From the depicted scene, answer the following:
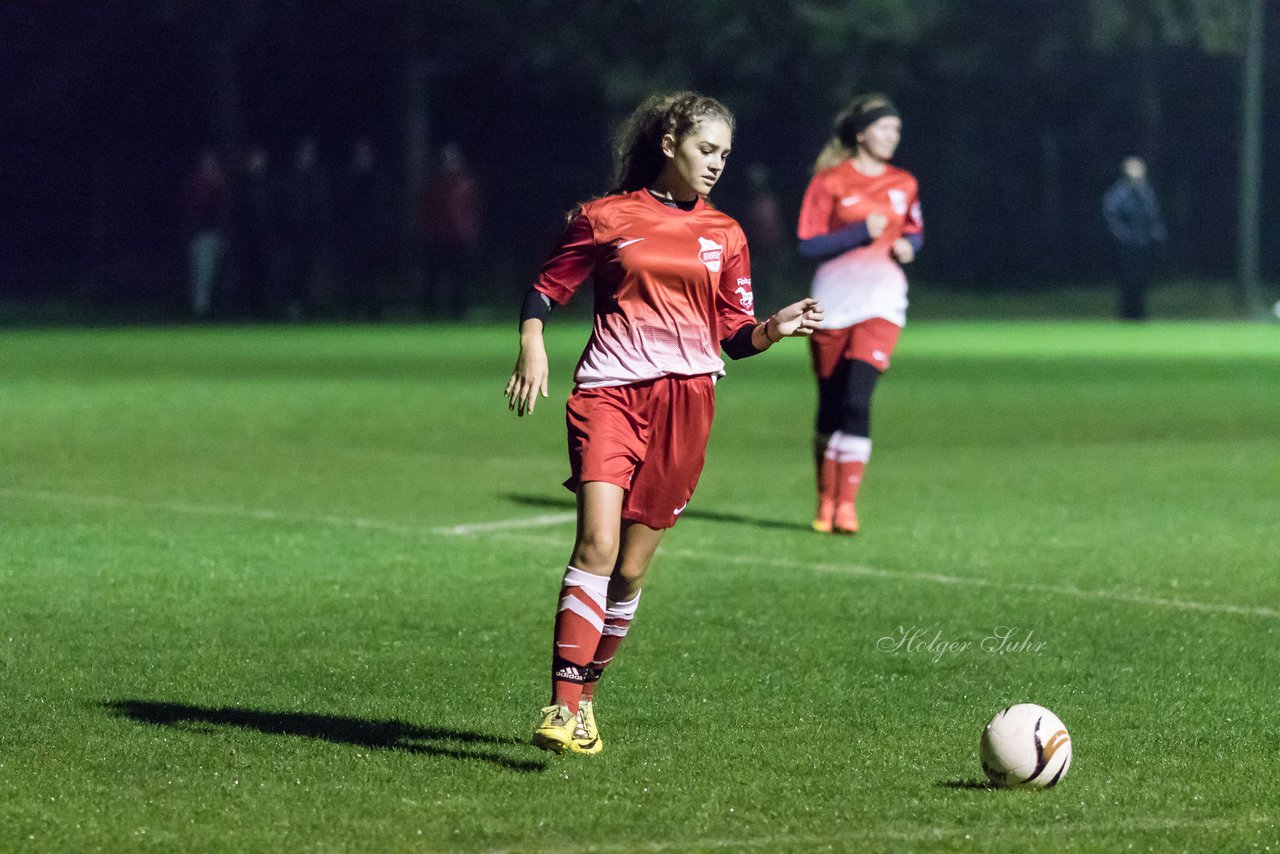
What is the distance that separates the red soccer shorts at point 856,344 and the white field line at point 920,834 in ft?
19.8

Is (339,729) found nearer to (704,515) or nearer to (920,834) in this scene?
(920,834)

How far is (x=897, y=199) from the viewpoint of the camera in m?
11.6

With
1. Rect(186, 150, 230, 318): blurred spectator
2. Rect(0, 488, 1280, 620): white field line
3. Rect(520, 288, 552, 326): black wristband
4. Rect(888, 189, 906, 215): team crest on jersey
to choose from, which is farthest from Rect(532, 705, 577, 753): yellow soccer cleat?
Rect(186, 150, 230, 318): blurred spectator

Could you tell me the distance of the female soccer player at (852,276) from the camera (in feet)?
37.7

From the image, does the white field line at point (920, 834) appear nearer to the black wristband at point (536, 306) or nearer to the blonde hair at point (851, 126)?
the black wristband at point (536, 306)

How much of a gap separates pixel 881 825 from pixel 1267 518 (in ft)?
23.4

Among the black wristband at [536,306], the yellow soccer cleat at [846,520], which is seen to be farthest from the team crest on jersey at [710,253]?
the yellow soccer cleat at [846,520]

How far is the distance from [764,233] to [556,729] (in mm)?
33423

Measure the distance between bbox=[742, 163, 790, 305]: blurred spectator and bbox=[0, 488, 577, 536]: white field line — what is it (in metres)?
26.2

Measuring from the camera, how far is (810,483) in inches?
541

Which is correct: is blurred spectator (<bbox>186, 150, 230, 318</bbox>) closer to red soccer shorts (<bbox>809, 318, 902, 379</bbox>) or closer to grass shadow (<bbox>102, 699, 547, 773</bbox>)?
red soccer shorts (<bbox>809, 318, 902, 379</bbox>)

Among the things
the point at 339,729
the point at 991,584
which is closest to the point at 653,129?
the point at 339,729

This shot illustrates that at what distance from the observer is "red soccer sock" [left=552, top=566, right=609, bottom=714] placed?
20.8 feet

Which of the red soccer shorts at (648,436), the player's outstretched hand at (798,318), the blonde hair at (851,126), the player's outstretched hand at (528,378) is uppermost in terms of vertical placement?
the blonde hair at (851,126)
